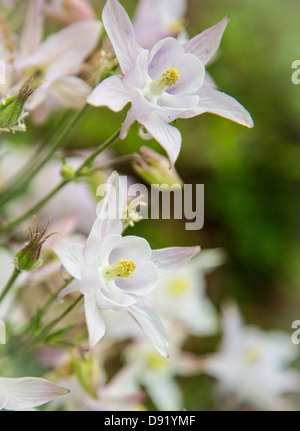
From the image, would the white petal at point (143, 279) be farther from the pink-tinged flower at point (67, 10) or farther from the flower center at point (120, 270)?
the pink-tinged flower at point (67, 10)

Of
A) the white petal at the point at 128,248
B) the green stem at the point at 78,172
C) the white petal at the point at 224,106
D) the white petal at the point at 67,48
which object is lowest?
the white petal at the point at 128,248

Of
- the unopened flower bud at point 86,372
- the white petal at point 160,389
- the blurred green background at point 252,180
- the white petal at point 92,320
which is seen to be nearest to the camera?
the white petal at point 92,320

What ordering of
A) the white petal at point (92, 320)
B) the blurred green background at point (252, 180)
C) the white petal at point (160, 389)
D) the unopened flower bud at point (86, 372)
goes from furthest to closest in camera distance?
1. the blurred green background at point (252, 180)
2. the white petal at point (160, 389)
3. the unopened flower bud at point (86, 372)
4. the white petal at point (92, 320)

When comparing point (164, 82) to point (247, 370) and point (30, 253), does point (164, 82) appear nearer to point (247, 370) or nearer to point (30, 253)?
point (30, 253)

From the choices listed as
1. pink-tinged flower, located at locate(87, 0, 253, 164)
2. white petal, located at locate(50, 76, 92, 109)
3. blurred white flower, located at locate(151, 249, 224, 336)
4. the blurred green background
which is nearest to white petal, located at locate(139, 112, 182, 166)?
pink-tinged flower, located at locate(87, 0, 253, 164)

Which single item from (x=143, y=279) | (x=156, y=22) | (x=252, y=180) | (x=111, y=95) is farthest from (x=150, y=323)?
(x=252, y=180)

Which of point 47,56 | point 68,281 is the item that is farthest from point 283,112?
point 68,281

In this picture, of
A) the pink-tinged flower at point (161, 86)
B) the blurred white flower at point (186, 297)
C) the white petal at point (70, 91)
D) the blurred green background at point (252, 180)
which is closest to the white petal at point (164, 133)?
the pink-tinged flower at point (161, 86)
